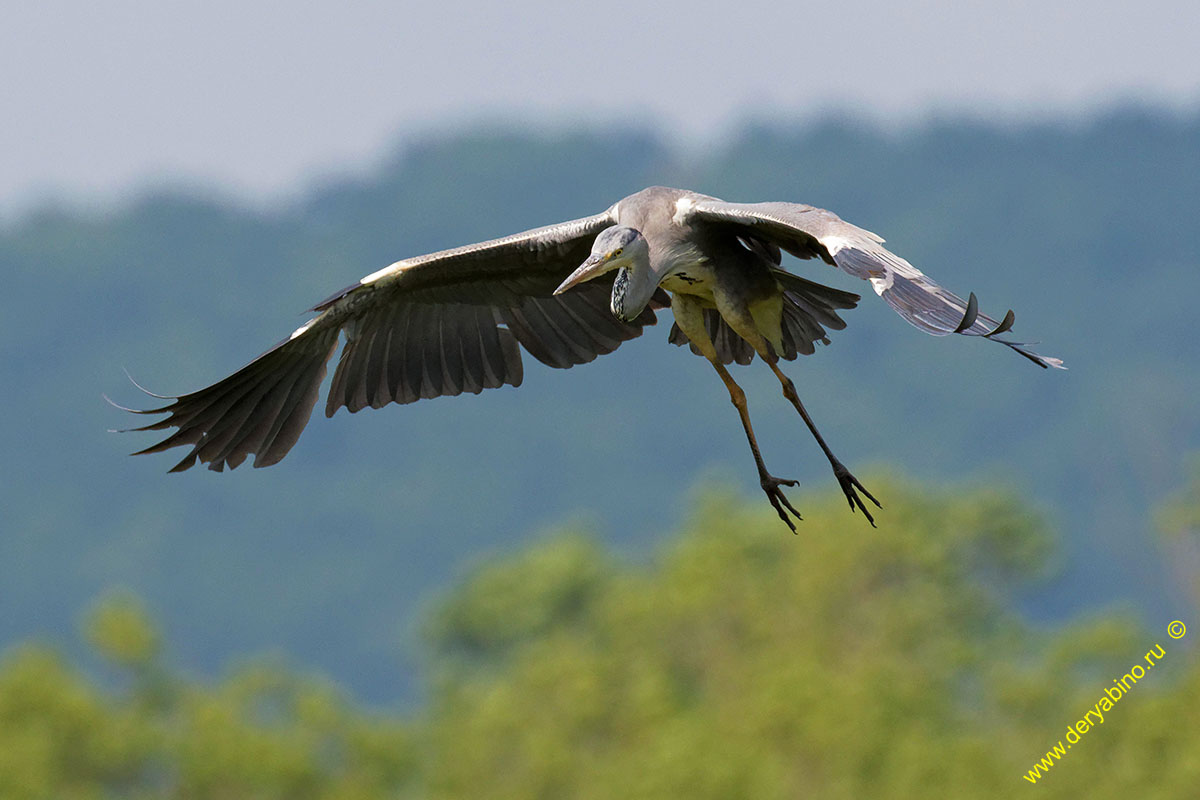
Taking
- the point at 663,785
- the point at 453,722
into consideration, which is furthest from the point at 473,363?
the point at 453,722

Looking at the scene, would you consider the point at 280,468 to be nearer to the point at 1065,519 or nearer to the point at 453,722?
the point at 1065,519

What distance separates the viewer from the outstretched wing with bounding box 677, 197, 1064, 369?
21.7ft

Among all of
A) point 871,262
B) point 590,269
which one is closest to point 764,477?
point 590,269

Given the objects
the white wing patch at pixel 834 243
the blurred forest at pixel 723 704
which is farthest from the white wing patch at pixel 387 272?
the blurred forest at pixel 723 704

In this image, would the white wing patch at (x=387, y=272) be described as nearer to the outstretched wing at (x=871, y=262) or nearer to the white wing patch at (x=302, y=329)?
the white wing patch at (x=302, y=329)

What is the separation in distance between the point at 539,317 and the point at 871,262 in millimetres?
2966

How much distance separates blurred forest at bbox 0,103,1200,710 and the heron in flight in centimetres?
9195

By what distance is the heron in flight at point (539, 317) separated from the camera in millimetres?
8680

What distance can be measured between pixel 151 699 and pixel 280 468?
390ft

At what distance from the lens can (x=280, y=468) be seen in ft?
510

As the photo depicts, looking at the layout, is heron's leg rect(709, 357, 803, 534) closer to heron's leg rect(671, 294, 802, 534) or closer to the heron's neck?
heron's leg rect(671, 294, 802, 534)

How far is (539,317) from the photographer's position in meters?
9.86

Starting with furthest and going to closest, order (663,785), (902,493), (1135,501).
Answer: (1135,501)
(902,493)
(663,785)

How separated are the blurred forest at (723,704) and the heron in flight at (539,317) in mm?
10711
